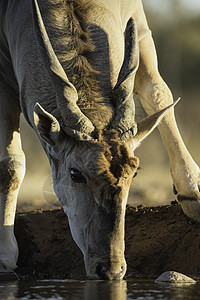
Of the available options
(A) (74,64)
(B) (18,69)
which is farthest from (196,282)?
(B) (18,69)

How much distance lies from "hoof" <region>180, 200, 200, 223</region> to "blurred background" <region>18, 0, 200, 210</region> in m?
3.55

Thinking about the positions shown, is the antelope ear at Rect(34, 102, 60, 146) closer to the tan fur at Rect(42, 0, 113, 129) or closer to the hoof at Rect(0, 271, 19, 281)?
the tan fur at Rect(42, 0, 113, 129)

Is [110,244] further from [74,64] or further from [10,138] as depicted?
[10,138]

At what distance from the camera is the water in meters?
4.80

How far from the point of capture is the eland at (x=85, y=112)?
5633 millimetres

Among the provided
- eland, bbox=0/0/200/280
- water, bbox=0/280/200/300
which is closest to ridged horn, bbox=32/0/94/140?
eland, bbox=0/0/200/280

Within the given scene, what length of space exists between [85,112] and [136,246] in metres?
1.85

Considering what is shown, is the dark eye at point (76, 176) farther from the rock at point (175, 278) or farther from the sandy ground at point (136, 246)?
the sandy ground at point (136, 246)

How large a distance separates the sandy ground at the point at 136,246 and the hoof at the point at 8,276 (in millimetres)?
88

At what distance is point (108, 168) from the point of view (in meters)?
5.51

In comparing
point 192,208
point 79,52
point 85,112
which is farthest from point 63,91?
point 192,208

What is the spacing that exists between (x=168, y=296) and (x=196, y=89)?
687 inches

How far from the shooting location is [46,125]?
5996 mm

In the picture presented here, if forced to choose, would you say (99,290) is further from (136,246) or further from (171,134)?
(171,134)
